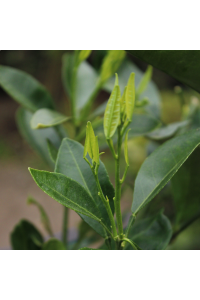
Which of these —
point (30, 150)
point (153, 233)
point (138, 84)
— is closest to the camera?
point (153, 233)

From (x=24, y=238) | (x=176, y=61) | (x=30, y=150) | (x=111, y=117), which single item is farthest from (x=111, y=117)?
(x=30, y=150)

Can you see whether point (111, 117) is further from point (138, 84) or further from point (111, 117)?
point (138, 84)

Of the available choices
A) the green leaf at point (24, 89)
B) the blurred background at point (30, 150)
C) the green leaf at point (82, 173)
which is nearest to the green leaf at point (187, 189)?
the green leaf at point (82, 173)

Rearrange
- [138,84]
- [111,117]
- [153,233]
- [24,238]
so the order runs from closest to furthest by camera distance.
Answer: [111,117]
[153,233]
[24,238]
[138,84]

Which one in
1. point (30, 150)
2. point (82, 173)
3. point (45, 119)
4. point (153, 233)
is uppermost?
point (30, 150)

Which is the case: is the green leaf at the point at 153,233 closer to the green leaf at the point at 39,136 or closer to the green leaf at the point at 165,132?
the green leaf at the point at 165,132
